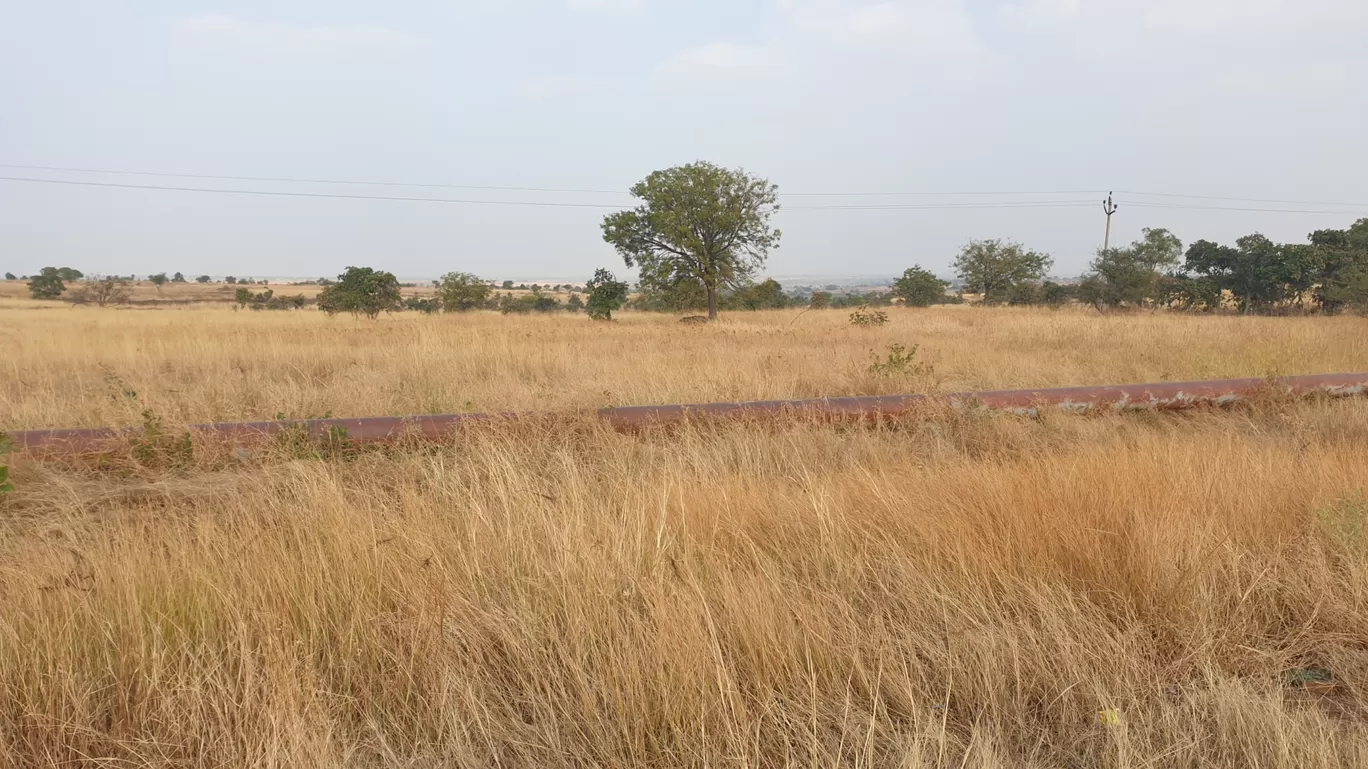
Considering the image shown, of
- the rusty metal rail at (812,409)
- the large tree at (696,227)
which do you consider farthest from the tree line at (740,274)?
the rusty metal rail at (812,409)

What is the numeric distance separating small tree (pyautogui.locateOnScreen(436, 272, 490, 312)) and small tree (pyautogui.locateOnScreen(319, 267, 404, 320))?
1340 centimetres

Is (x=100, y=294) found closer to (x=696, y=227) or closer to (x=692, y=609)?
(x=696, y=227)

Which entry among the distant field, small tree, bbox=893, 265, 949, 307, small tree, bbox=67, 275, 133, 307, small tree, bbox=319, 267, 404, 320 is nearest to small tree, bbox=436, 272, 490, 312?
the distant field

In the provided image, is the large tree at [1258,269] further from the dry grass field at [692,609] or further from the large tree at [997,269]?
the dry grass field at [692,609]

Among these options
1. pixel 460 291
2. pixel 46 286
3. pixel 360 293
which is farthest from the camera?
pixel 46 286

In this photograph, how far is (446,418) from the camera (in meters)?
4.64

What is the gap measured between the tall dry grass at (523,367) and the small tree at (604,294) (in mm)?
15503

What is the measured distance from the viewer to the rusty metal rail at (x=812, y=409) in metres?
4.29

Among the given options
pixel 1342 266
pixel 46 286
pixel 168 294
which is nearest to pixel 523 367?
pixel 1342 266

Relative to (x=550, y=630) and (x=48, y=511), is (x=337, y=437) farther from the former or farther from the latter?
(x=550, y=630)

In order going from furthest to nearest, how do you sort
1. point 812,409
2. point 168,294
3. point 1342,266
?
point 168,294, point 1342,266, point 812,409

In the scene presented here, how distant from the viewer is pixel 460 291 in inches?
1640

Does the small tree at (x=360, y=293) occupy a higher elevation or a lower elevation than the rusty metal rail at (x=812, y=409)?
higher

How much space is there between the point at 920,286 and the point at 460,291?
39.1m
